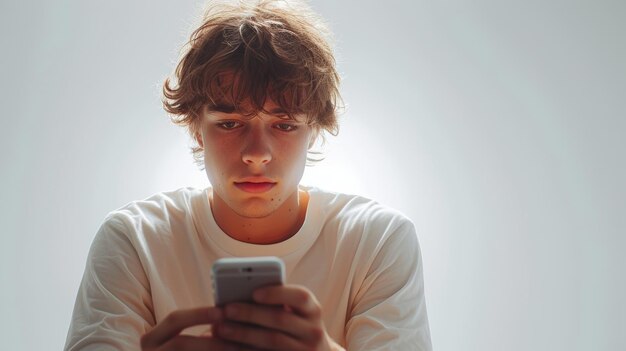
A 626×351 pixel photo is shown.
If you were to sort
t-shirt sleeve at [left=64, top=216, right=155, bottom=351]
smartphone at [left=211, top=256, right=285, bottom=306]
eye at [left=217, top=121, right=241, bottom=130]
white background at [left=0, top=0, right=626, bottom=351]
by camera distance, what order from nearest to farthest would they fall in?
smartphone at [left=211, top=256, right=285, bottom=306], t-shirt sleeve at [left=64, top=216, right=155, bottom=351], eye at [left=217, top=121, right=241, bottom=130], white background at [left=0, top=0, right=626, bottom=351]

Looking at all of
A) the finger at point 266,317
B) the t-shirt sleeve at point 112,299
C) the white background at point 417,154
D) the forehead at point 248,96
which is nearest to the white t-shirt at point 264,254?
the t-shirt sleeve at point 112,299

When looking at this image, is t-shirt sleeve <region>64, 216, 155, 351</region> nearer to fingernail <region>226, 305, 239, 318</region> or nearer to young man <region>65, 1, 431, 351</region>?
young man <region>65, 1, 431, 351</region>

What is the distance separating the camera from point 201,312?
951mm

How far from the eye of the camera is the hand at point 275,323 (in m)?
0.94

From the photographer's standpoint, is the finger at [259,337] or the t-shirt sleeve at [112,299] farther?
the t-shirt sleeve at [112,299]

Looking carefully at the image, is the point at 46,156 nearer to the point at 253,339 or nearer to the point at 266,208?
the point at 266,208

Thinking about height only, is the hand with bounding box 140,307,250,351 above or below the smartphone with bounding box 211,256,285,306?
below

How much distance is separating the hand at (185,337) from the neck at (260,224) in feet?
1.43

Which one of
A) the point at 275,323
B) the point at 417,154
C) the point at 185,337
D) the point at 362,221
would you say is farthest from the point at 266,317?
the point at 417,154

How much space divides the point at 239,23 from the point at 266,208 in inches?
14.0

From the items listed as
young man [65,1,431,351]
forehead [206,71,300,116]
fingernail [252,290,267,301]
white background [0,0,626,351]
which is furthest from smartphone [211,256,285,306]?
white background [0,0,626,351]

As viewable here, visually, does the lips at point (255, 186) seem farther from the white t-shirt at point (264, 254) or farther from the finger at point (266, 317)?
the finger at point (266, 317)

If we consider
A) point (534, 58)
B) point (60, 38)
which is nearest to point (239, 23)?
point (60, 38)

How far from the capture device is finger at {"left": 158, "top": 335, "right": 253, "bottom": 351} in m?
0.97
